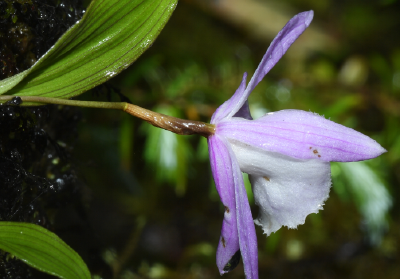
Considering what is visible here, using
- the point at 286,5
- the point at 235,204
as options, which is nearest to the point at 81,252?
the point at 235,204

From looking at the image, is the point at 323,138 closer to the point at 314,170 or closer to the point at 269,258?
the point at 314,170

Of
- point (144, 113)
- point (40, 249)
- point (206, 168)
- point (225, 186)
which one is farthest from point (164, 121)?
point (206, 168)

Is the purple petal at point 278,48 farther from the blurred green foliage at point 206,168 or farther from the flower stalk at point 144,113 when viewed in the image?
the blurred green foliage at point 206,168

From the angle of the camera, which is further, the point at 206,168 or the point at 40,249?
the point at 206,168

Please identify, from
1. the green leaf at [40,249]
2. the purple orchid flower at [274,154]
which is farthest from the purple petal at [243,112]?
the green leaf at [40,249]

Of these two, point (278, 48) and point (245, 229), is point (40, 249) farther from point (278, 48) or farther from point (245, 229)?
point (278, 48)
